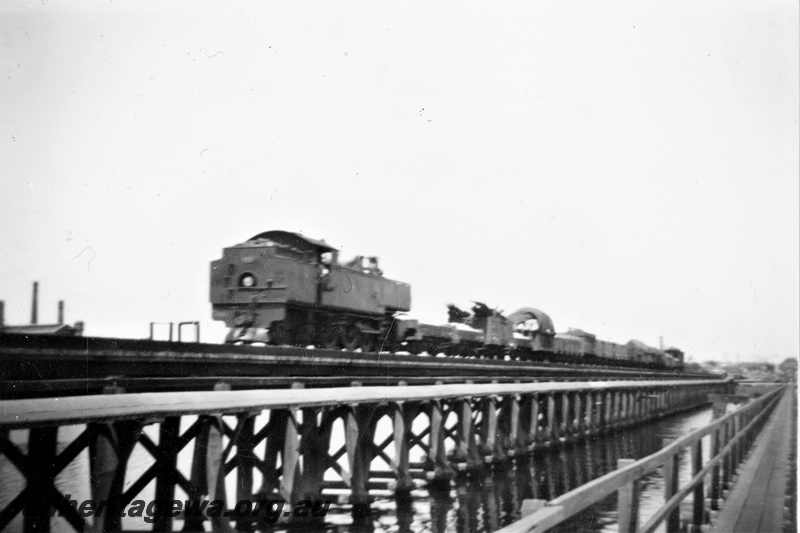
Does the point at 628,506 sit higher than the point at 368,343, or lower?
lower

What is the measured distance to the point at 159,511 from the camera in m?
6.08

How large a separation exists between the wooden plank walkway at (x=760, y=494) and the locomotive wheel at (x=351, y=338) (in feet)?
28.9

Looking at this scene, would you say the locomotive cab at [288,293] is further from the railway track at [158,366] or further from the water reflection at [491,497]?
the water reflection at [491,497]

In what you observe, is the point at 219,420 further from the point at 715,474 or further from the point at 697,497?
the point at 715,474

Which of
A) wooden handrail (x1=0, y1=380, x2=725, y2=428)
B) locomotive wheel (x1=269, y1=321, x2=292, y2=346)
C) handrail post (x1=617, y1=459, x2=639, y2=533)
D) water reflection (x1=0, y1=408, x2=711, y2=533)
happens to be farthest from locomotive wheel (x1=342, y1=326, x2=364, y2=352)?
handrail post (x1=617, y1=459, x2=639, y2=533)

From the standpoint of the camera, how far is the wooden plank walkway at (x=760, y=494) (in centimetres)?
723

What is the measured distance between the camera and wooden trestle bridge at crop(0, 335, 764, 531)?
16.2ft

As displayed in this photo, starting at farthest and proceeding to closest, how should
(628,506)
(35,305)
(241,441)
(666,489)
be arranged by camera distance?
1. (241,441)
2. (35,305)
3. (666,489)
4. (628,506)

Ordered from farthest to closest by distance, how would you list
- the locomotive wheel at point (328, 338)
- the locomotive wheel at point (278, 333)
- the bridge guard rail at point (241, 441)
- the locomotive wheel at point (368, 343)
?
the locomotive wheel at point (368, 343) → the locomotive wheel at point (328, 338) → the locomotive wheel at point (278, 333) → the bridge guard rail at point (241, 441)

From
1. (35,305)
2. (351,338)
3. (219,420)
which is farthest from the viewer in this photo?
(351,338)

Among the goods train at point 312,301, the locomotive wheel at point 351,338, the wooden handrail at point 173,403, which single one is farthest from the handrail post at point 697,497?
the locomotive wheel at point 351,338

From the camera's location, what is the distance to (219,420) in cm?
673

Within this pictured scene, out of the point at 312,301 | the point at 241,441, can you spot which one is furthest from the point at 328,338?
the point at 241,441

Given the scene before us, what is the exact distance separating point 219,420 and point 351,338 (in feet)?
35.6
